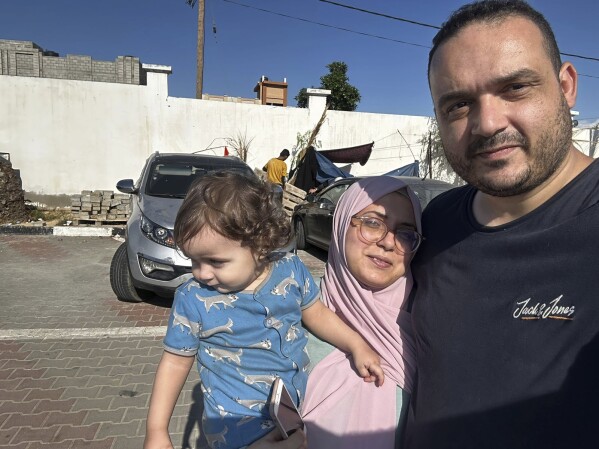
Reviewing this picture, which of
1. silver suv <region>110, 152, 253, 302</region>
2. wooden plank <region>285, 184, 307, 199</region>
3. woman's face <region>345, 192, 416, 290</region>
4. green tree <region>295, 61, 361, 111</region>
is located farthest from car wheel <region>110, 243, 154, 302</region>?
green tree <region>295, 61, 361, 111</region>

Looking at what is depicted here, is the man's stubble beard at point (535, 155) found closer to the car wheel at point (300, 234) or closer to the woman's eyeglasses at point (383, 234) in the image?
the woman's eyeglasses at point (383, 234)

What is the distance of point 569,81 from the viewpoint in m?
1.26

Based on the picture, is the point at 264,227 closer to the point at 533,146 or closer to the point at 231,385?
the point at 231,385

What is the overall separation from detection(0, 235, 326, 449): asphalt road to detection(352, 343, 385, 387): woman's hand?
186 cm

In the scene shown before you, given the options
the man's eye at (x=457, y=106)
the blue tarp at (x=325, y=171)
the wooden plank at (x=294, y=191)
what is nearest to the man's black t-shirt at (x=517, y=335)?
the man's eye at (x=457, y=106)

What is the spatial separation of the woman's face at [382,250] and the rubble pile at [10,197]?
1063 centimetres

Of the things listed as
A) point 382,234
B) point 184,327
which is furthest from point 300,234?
point 184,327

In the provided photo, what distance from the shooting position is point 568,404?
967 mm

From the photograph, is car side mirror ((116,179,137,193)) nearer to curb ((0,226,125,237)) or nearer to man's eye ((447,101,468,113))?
curb ((0,226,125,237))

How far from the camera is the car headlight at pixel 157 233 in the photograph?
15.4 feet

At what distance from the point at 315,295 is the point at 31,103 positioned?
1242 centimetres

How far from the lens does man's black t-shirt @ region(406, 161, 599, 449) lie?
38.7 inches

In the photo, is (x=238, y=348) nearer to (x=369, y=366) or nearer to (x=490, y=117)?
(x=369, y=366)

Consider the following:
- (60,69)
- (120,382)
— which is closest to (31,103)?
(120,382)
